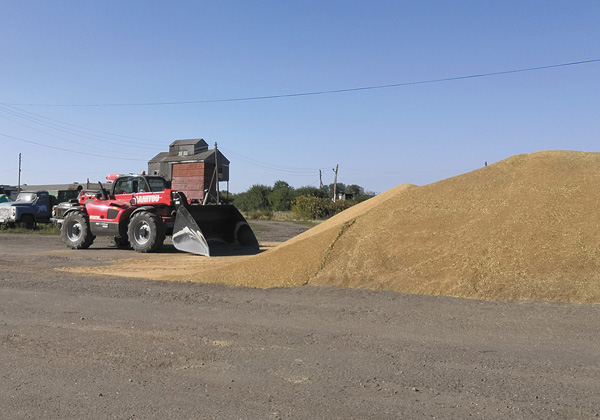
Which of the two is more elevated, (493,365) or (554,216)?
(554,216)

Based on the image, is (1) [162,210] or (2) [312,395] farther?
(1) [162,210]

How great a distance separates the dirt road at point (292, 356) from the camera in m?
4.07

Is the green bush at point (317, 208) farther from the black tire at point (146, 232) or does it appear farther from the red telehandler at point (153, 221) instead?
the black tire at point (146, 232)

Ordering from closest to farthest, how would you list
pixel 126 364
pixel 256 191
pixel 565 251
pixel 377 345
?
pixel 126 364 → pixel 377 345 → pixel 565 251 → pixel 256 191

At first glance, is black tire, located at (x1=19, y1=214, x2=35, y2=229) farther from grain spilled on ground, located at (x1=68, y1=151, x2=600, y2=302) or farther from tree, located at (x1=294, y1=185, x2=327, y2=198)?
tree, located at (x1=294, y1=185, x2=327, y2=198)

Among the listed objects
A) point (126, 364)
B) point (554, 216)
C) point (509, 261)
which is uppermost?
point (554, 216)

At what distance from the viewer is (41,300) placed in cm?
829

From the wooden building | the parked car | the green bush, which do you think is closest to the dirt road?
the parked car

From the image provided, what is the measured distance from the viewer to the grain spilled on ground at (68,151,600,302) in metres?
8.74

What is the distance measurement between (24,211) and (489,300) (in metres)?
24.5

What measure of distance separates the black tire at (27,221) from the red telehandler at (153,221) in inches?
396

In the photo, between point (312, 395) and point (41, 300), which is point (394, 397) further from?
point (41, 300)

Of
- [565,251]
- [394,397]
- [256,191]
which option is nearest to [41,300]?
[394,397]

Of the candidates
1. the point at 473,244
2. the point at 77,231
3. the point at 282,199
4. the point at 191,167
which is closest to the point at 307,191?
the point at 282,199
